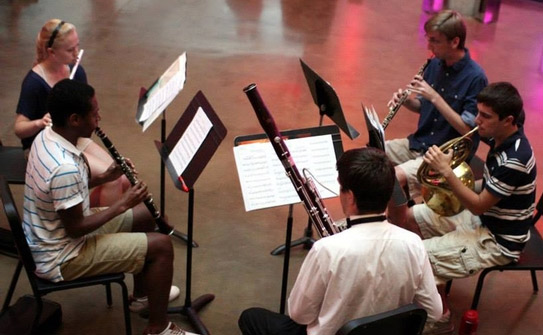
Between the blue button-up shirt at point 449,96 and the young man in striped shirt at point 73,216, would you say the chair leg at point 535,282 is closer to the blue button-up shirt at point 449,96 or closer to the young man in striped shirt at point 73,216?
A: the blue button-up shirt at point 449,96

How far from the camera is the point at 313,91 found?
3.72 m

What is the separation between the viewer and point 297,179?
289 cm

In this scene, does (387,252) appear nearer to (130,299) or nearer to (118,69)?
(130,299)

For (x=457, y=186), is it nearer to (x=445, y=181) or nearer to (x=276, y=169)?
(x=445, y=181)

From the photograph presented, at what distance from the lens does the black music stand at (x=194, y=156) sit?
3064 mm

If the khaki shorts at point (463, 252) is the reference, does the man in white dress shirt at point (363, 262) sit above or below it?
above

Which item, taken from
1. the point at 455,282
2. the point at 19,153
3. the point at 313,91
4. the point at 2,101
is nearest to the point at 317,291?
the point at 313,91

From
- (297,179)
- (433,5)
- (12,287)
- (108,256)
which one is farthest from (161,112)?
(433,5)

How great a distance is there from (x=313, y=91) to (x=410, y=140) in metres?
0.80

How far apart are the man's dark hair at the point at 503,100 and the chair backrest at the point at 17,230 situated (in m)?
2.14

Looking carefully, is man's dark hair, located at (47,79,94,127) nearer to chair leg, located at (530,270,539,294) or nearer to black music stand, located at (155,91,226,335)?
black music stand, located at (155,91,226,335)

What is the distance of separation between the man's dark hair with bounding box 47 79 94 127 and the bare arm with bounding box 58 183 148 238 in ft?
1.26

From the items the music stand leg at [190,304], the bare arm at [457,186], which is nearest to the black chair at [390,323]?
the bare arm at [457,186]

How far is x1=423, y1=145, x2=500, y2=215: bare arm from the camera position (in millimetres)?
3188
